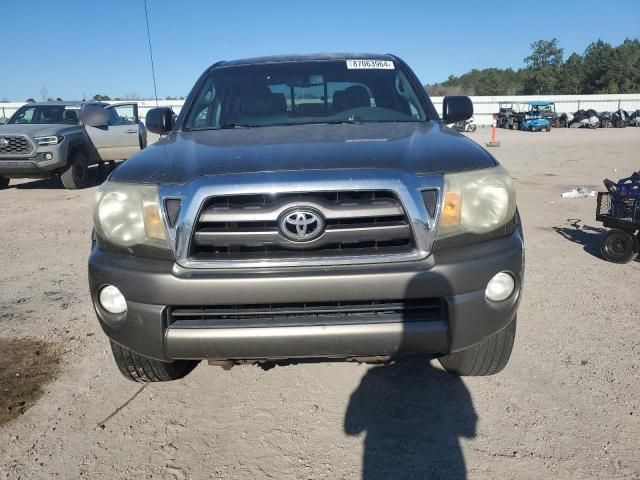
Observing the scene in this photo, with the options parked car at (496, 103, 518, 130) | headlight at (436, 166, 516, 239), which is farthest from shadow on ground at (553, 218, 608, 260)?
parked car at (496, 103, 518, 130)

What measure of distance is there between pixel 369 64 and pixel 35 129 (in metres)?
9.09

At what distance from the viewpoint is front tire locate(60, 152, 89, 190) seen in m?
Result: 10.6

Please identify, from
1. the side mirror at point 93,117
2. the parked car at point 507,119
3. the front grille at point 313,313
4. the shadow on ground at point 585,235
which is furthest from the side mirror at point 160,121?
the parked car at point 507,119

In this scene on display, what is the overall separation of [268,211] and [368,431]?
125cm

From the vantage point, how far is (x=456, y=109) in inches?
146

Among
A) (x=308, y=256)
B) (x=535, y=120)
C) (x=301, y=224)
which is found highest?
(x=301, y=224)

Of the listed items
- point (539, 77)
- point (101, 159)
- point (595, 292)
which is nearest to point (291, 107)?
point (595, 292)

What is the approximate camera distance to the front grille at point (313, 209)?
208cm

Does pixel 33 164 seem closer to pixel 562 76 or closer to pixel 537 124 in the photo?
pixel 537 124

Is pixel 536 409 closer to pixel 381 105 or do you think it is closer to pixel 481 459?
pixel 481 459

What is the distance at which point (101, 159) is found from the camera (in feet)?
38.5

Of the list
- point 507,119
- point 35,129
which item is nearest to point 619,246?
point 35,129

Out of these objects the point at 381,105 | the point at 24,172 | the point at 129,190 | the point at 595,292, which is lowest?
the point at 595,292

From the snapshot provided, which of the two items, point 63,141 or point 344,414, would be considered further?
point 63,141
